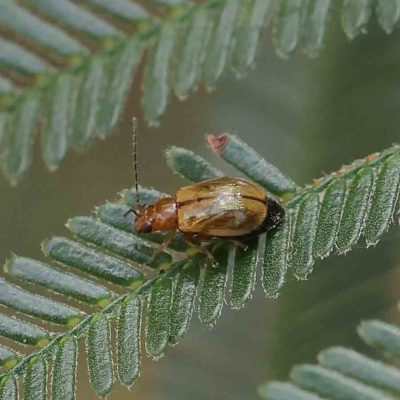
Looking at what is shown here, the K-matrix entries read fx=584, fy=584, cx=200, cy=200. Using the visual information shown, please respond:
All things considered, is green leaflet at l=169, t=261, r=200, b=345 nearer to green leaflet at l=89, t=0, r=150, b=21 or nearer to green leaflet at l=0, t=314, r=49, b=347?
green leaflet at l=0, t=314, r=49, b=347

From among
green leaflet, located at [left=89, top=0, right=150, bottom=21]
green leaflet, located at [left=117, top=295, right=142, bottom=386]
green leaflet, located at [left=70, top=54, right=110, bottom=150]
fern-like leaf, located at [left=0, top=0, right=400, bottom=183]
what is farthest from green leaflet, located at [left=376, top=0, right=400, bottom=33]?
green leaflet, located at [left=117, top=295, right=142, bottom=386]

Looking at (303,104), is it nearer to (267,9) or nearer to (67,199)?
(267,9)

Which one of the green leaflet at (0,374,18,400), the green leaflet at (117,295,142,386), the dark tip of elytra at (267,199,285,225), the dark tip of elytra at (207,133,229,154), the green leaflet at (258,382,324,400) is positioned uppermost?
the dark tip of elytra at (207,133,229,154)

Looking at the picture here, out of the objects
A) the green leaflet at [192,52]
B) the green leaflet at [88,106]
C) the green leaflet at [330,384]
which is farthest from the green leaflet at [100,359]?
the green leaflet at [192,52]

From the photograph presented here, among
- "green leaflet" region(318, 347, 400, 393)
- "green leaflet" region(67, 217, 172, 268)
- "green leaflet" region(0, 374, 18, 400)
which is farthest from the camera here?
"green leaflet" region(67, 217, 172, 268)

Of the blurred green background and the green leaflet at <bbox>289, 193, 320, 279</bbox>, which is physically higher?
the blurred green background

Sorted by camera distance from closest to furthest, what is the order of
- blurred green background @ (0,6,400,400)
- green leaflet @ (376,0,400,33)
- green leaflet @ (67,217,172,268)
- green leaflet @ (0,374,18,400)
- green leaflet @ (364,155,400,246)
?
green leaflet @ (0,374,18,400), green leaflet @ (364,155,400,246), green leaflet @ (67,217,172,268), green leaflet @ (376,0,400,33), blurred green background @ (0,6,400,400)
